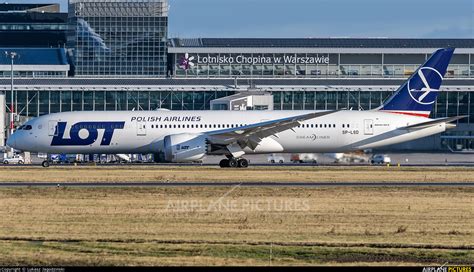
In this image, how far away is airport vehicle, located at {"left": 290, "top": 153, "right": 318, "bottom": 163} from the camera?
72.9m

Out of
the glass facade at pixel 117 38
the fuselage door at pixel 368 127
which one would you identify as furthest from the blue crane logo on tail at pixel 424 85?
the glass facade at pixel 117 38

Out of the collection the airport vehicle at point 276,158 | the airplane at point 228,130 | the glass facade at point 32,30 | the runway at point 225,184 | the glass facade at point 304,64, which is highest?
the glass facade at point 32,30

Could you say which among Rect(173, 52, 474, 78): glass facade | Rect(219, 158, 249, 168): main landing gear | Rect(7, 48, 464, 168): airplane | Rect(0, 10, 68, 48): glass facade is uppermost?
Rect(0, 10, 68, 48): glass facade

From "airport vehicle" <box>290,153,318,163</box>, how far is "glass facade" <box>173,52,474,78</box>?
62389mm

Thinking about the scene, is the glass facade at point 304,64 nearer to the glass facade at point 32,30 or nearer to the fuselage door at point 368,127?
the glass facade at point 32,30

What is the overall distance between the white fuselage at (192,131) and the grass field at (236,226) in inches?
974

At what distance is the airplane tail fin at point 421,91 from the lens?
2992 inches

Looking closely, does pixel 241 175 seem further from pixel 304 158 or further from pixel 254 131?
pixel 304 158

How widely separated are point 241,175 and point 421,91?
72.3 ft

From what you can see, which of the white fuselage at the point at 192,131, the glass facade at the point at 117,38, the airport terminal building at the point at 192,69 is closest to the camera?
the white fuselage at the point at 192,131

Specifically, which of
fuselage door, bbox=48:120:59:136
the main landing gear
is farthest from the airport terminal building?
the main landing gear

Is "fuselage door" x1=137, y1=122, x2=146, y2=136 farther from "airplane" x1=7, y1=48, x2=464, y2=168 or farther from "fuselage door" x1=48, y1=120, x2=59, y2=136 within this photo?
"fuselage door" x1=48, y1=120, x2=59, y2=136

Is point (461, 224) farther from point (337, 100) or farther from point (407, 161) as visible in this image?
point (337, 100)

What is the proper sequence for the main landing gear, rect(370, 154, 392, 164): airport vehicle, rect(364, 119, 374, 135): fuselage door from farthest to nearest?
1. rect(370, 154, 392, 164): airport vehicle
2. rect(364, 119, 374, 135): fuselage door
3. the main landing gear
